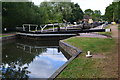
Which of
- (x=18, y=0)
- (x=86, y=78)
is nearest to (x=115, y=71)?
(x=86, y=78)

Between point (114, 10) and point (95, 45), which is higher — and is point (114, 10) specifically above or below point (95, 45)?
above

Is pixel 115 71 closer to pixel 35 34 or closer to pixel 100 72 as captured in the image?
pixel 100 72

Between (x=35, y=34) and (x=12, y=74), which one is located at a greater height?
(x=35, y=34)

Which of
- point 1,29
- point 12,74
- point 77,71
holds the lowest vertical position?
point 12,74

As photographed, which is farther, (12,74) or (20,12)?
(20,12)

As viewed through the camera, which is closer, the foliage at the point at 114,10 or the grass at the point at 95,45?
the grass at the point at 95,45

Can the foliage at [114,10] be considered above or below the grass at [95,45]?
above

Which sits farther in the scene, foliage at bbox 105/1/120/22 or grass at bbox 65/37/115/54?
foliage at bbox 105/1/120/22

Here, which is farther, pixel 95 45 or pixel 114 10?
pixel 114 10

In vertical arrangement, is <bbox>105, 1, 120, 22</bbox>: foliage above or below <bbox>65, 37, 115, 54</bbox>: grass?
above

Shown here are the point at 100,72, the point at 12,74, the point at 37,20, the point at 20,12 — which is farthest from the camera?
the point at 37,20

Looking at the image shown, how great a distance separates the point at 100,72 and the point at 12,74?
3067 mm

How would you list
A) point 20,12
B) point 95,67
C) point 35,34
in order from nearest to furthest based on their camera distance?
point 95,67, point 35,34, point 20,12

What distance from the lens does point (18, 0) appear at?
20.6 m
